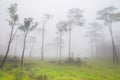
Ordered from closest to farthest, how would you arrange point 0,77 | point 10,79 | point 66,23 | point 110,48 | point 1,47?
point 10,79, point 0,77, point 66,23, point 110,48, point 1,47

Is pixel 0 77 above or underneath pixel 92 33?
underneath

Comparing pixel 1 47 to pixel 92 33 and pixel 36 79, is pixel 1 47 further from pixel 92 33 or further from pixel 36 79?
pixel 36 79

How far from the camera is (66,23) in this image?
39.5 metres

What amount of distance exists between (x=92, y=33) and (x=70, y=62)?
2751 cm

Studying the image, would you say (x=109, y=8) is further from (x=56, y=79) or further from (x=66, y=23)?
(x=56, y=79)

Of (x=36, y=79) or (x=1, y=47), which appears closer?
(x=36, y=79)

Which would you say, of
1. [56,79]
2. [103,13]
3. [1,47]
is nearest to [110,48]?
[103,13]

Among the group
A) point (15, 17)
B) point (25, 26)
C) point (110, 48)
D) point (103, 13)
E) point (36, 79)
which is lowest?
point (36, 79)

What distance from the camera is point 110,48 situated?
2491 inches

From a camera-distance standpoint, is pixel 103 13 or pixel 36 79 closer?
pixel 36 79

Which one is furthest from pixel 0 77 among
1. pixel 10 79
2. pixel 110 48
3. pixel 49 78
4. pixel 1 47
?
pixel 1 47

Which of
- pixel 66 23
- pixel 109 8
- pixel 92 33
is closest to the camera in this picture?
pixel 109 8

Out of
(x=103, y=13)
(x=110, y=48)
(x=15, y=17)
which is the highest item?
(x=103, y=13)

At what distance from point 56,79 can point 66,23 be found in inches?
974
